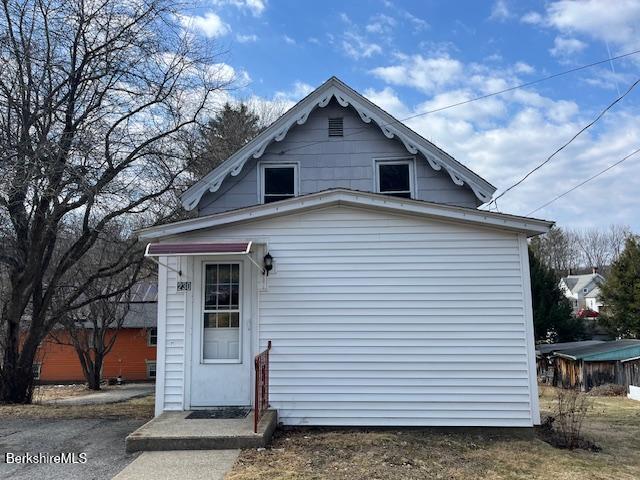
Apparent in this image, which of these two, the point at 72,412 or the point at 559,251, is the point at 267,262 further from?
the point at 559,251

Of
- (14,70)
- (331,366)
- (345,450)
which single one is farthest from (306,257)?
(14,70)

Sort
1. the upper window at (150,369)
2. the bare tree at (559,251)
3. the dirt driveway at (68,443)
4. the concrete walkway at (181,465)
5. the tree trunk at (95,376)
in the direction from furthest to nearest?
the bare tree at (559,251) → the upper window at (150,369) → the tree trunk at (95,376) → the dirt driveway at (68,443) → the concrete walkway at (181,465)

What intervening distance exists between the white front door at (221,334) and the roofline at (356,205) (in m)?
0.67

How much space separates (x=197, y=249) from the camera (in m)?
6.66

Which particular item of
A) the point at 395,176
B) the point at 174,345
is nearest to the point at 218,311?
the point at 174,345

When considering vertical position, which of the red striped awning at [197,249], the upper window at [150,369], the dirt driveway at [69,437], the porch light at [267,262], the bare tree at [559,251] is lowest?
the upper window at [150,369]

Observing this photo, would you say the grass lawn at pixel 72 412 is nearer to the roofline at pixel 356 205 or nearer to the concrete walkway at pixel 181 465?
the concrete walkway at pixel 181 465

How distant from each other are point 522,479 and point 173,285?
16.7ft

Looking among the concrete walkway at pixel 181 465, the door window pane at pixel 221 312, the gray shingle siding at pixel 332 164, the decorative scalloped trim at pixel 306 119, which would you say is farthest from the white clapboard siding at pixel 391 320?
the gray shingle siding at pixel 332 164

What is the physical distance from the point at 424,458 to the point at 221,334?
130 inches

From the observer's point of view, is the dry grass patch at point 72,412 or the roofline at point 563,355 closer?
the dry grass patch at point 72,412

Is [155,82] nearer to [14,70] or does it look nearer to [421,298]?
[14,70]

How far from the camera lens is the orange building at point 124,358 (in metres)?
30.3

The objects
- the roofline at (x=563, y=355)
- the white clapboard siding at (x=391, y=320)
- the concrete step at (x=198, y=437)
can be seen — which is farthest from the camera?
the roofline at (x=563, y=355)
